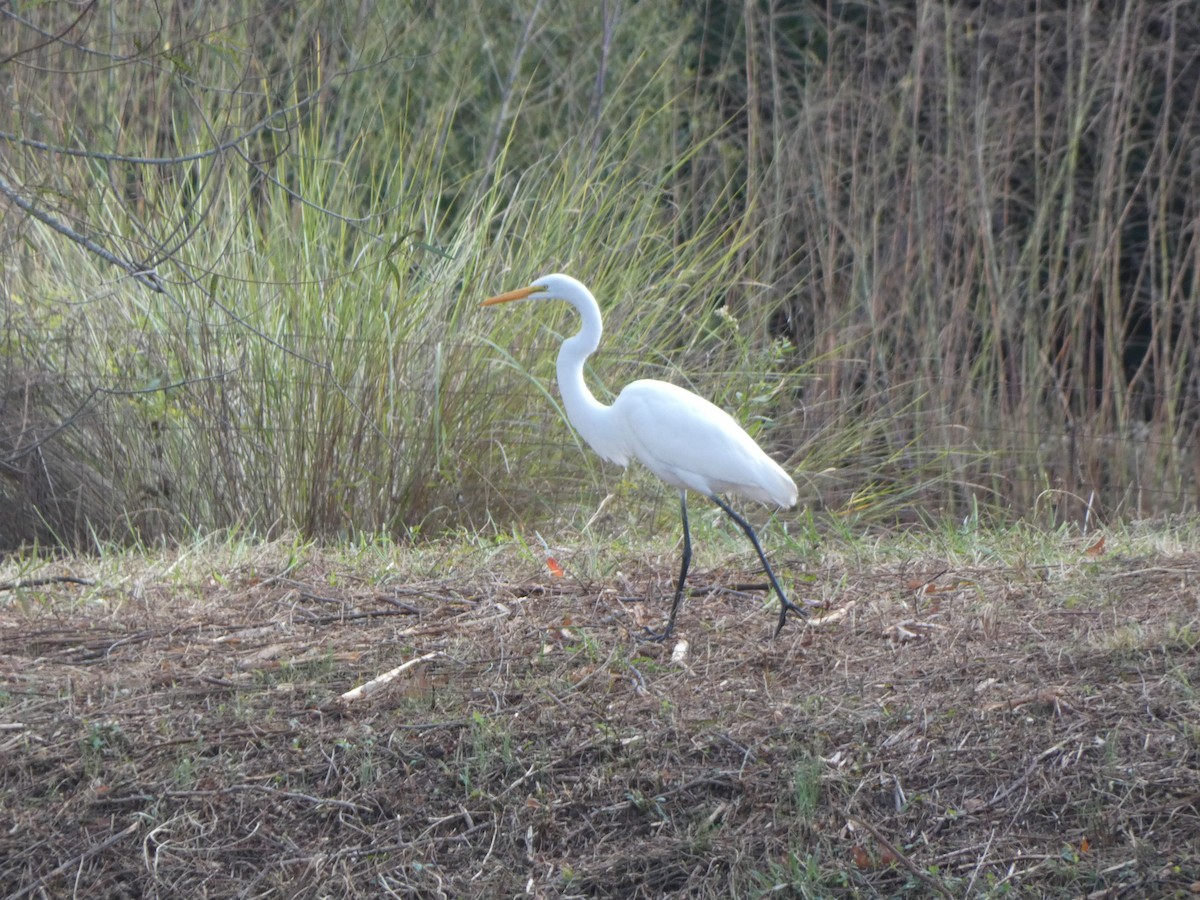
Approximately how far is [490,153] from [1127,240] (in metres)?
3.86

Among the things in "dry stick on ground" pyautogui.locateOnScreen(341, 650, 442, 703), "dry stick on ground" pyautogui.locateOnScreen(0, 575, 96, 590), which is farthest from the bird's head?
"dry stick on ground" pyautogui.locateOnScreen(0, 575, 96, 590)

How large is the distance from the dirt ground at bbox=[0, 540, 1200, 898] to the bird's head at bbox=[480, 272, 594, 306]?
1054mm

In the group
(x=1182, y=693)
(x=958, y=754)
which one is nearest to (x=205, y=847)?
(x=958, y=754)

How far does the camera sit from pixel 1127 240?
799 centimetres

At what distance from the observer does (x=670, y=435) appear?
3977 millimetres

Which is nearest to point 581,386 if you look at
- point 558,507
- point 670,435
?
point 670,435

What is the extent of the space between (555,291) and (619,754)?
1.77 m

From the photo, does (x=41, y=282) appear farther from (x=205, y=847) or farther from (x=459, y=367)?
(x=205, y=847)

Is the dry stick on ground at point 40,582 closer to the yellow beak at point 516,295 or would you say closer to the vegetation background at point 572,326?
the vegetation background at point 572,326

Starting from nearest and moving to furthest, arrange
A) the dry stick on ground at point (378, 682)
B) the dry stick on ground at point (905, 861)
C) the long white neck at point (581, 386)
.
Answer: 1. the dry stick on ground at point (905, 861)
2. the dry stick on ground at point (378, 682)
3. the long white neck at point (581, 386)

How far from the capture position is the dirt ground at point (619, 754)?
2.62 m

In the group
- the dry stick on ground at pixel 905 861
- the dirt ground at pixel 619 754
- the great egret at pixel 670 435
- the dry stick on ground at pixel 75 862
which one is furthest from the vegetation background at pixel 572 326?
the dry stick on ground at pixel 905 861

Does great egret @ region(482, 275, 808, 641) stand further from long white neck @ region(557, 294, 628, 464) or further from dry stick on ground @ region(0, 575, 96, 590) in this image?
dry stick on ground @ region(0, 575, 96, 590)

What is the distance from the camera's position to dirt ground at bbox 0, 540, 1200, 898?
8.59 feet
